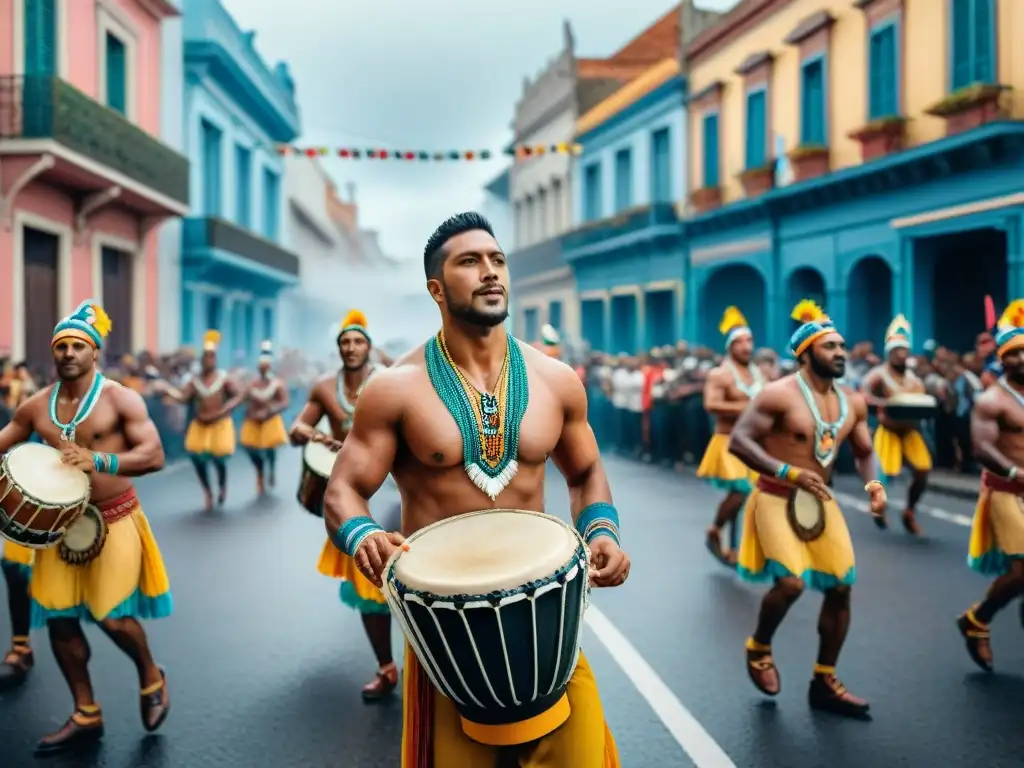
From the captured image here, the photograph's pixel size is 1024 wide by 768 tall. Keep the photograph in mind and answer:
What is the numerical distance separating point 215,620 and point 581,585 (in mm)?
A: 4779

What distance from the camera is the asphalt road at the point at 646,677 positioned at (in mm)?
4816

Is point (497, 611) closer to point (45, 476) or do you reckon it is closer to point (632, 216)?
point (45, 476)

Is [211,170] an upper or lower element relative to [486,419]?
upper

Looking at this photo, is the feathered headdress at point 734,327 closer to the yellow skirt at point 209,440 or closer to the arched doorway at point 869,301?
the yellow skirt at point 209,440

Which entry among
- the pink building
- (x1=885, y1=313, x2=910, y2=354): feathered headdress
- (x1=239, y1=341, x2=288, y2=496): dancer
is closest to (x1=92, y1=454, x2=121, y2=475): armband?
(x1=885, y1=313, x2=910, y2=354): feathered headdress

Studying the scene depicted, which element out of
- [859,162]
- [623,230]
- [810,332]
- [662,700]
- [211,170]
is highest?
[211,170]

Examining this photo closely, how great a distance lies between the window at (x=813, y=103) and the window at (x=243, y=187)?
17.0m

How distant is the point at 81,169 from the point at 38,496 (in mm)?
14678

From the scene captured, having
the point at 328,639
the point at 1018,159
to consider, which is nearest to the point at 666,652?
the point at 328,639

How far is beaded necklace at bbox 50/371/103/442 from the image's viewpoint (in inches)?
201

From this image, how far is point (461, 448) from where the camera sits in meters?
3.29

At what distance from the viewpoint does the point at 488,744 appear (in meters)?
3.10

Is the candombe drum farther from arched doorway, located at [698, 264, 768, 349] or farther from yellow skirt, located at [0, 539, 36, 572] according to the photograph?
arched doorway, located at [698, 264, 768, 349]

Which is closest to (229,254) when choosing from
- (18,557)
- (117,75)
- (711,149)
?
(117,75)
